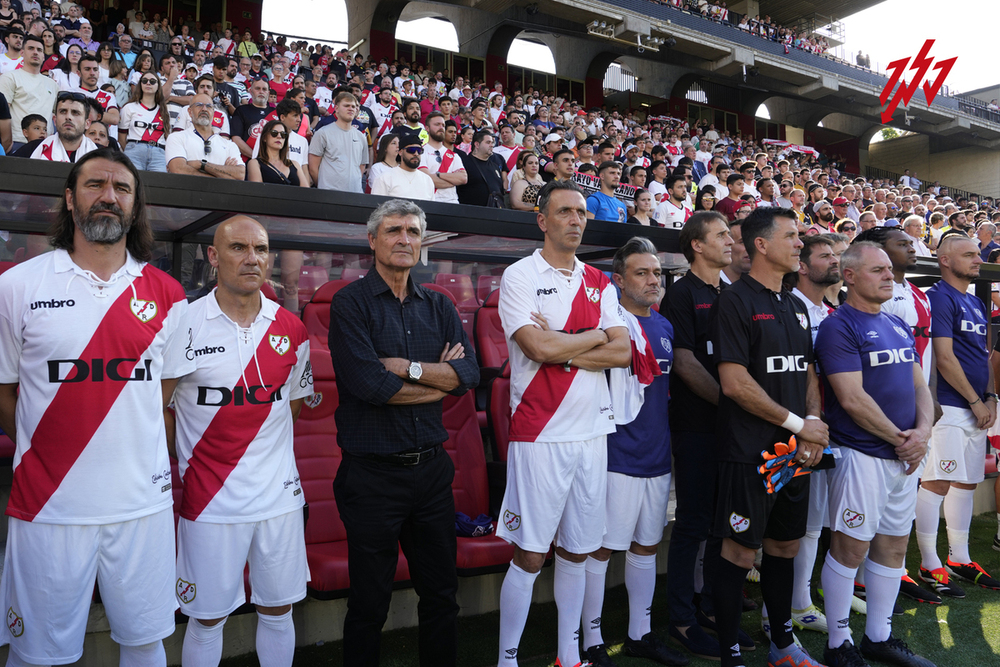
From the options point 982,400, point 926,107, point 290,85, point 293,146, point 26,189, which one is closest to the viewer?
point 26,189

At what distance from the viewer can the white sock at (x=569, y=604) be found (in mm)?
2865

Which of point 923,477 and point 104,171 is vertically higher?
point 104,171

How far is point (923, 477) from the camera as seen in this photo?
432 centimetres

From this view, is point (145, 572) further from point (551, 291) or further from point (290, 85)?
point (290, 85)

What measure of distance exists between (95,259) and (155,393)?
0.47 m

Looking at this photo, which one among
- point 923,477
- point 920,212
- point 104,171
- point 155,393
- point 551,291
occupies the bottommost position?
point 923,477

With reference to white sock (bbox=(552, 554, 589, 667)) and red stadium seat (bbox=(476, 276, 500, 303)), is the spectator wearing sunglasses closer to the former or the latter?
red stadium seat (bbox=(476, 276, 500, 303))

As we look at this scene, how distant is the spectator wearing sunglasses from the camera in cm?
555

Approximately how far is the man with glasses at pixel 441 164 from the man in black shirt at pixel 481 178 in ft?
0.26

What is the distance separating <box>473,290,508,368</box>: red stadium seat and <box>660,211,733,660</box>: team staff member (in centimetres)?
151

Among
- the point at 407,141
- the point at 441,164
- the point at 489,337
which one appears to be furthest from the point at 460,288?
the point at 441,164

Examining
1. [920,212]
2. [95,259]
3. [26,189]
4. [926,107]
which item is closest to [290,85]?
[26,189]

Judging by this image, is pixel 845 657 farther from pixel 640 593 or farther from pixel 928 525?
pixel 928 525

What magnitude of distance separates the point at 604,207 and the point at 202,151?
10.8 ft
